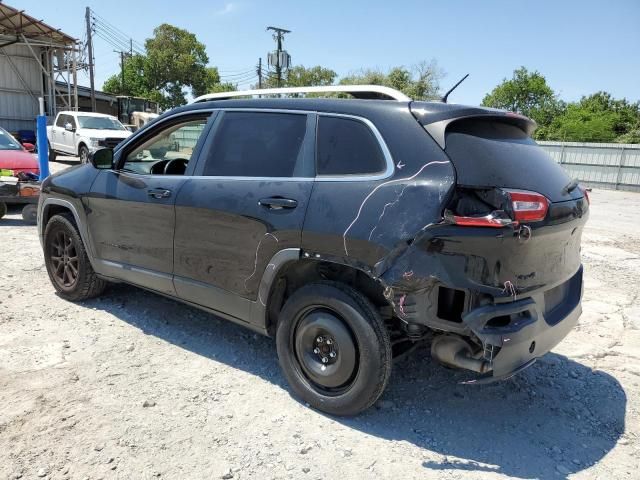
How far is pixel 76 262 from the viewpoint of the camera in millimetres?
4805

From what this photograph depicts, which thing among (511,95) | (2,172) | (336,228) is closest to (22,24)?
(2,172)

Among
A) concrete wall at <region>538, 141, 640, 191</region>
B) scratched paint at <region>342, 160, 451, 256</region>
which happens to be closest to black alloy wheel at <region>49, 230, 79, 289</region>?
scratched paint at <region>342, 160, 451, 256</region>

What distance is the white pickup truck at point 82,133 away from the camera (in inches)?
666

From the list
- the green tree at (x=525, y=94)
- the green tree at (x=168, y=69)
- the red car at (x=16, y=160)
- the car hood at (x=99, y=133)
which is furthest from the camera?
the green tree at (x=525, y=94)

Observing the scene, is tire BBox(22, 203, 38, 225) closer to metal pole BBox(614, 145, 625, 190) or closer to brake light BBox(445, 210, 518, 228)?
brake light BBox(445, 210, 518, 228)

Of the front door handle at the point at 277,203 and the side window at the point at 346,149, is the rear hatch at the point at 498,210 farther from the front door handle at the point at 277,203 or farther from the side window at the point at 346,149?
the front door handle at the point at 277,203

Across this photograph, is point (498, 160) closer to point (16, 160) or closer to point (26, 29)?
point (16, 160)

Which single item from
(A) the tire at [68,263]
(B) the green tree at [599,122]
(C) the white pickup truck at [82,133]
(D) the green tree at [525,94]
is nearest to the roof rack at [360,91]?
(A) the tire at [68,263]

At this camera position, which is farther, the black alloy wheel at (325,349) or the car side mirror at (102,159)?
the car side mirror at (102,159)

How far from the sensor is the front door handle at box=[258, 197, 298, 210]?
3135 mm

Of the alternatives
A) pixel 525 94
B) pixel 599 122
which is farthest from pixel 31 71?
pixel 525 94

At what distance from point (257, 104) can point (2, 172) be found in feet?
22.9

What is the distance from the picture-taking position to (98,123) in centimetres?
1791

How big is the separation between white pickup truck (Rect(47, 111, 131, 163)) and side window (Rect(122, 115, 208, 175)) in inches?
522
